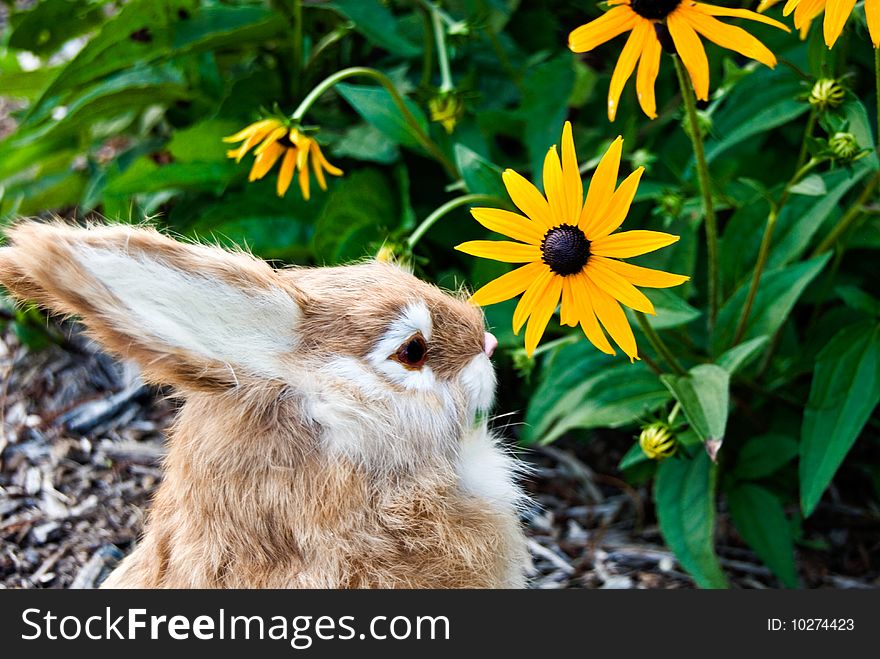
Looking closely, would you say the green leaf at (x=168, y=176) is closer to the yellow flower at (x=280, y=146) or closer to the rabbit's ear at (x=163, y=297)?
the yellow flower at (x=280, y=146)

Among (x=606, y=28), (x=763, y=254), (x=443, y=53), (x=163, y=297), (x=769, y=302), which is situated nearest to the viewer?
(x=163, y=297)

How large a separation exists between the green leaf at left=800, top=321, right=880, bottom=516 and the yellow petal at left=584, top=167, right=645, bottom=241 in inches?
32.9

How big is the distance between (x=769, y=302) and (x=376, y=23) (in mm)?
1240

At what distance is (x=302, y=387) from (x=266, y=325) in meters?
0.11

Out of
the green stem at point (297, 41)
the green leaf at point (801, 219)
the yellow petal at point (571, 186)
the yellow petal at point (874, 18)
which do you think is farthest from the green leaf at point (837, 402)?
the green stem at point (297, 41)

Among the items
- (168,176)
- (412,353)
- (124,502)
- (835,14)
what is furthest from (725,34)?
(124,502)

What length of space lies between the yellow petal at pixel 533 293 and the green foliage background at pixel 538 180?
1.31ft

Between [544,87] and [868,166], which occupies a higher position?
[544,87]

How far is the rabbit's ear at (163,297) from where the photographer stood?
125 cm

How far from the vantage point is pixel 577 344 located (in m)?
2.14

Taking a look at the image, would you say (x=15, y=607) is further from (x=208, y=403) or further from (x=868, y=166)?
(x=868, y=166)

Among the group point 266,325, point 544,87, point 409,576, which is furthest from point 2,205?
point 409,576

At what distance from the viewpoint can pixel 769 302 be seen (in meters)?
2.04

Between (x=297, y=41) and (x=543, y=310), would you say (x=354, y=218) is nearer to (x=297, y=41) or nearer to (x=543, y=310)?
(x=297, y=41)
